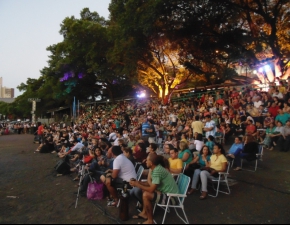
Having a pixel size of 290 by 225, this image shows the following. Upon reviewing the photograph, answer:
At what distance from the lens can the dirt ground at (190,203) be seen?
16.3 feet

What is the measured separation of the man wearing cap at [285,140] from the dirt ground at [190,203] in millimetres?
1076

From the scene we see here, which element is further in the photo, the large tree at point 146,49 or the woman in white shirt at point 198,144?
the large tree at point 146,49

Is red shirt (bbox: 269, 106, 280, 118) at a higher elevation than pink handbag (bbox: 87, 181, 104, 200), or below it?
higher

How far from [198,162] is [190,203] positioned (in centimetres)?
149

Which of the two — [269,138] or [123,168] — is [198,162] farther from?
[269,138]

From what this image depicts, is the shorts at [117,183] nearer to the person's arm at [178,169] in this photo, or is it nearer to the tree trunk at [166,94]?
the person's arm at [178,169]

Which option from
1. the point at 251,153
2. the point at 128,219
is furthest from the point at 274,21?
the point at 128,219

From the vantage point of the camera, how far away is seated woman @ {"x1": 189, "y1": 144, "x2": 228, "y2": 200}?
235 inches

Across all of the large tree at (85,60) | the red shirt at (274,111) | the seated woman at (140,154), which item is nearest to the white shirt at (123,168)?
the seated woman at (140,154)

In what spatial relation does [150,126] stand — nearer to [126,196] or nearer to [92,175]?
[92,175]

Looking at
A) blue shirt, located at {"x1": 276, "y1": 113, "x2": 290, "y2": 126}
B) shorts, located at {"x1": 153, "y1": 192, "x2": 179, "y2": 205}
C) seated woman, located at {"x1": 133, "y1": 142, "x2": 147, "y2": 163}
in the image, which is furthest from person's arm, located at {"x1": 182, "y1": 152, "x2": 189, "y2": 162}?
blue shirt, located at {"x1": 276, "y1": 113, "x2": 290, "y2": 126}

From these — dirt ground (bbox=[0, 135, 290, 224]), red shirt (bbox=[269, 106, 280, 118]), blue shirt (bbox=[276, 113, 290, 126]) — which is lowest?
dirt ground (bbox=[0, 135, 290, 224])

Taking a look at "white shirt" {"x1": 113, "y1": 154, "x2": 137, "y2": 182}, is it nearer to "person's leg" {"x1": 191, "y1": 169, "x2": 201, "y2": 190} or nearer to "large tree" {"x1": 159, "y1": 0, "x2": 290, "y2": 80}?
"person's leg" {"x1": 191, "y1": 169, "x2": 201, "y2": 190}

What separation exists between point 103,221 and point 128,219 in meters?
0.47
